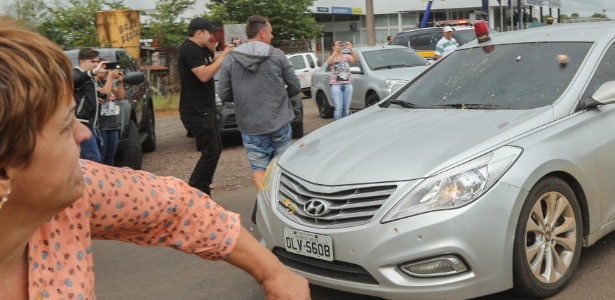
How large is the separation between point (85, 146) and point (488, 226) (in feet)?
15.5

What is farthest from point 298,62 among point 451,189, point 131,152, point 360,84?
point 451,189

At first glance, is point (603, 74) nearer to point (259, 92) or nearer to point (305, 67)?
point (259, 92)

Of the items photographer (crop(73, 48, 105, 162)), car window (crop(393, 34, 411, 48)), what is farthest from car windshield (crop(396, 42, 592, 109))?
car window (crop(393, 34, 411, 48))

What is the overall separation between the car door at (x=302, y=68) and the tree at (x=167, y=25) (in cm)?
427

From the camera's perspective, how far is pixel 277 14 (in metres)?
34.2

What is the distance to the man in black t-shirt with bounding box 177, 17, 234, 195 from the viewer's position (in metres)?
6.96

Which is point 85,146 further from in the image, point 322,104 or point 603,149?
point 322,104

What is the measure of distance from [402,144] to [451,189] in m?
0.59

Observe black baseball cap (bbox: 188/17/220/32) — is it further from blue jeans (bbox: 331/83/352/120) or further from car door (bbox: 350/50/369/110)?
car door (bbox: 350/50/369/110)

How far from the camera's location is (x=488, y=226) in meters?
3.68

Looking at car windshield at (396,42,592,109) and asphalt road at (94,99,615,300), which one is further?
car windshield at (396,42,592,109)

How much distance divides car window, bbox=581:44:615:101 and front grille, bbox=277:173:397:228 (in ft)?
5.47

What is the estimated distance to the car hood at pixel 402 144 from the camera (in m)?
3.94

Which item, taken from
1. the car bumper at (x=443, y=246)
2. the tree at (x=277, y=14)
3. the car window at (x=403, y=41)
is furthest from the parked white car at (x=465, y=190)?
the tree at (x=277, y=14)
